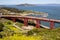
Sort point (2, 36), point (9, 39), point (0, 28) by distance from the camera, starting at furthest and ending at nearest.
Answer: point (0, 28) < point (2, 36) < point (9, 39)

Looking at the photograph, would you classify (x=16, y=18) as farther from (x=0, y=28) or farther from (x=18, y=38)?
(x=18, y=38)

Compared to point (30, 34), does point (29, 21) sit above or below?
below

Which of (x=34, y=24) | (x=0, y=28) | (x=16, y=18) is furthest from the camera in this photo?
(x=16, y=18)

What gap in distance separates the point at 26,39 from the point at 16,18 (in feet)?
100

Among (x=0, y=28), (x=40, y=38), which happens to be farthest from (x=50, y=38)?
(x=0, y=28)

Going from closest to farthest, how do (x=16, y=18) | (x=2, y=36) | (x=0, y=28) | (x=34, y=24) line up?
(x=2, y=36) < (x=0, y=28) < (x=34, y=24) < (x=16, y=18)

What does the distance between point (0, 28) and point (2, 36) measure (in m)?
3.57

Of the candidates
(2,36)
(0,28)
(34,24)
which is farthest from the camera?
(34,24)

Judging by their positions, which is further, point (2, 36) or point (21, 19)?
point (21, 19)

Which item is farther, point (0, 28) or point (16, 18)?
point (16, 18)

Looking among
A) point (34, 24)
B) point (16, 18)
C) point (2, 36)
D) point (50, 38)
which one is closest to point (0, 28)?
point (2, 36)

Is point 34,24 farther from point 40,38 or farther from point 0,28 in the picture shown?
point 40,38

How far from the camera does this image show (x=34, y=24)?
45.4 metres

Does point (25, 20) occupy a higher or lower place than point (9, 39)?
lower
